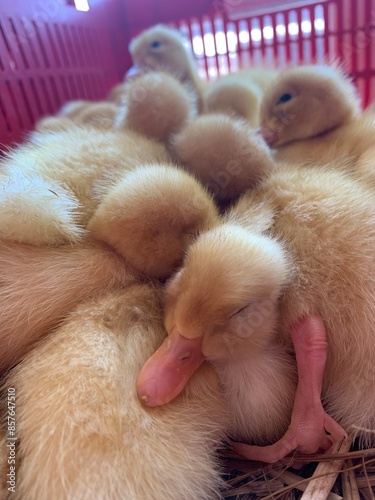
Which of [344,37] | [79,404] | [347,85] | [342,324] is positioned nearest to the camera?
[79,404]

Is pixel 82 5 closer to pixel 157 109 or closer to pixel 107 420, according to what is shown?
pixel 157 109

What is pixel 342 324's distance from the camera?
0.75m

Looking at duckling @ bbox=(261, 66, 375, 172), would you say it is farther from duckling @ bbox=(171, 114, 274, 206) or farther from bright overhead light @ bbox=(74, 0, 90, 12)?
bright overhead light @ bbox=(74, 0, 90, 12)

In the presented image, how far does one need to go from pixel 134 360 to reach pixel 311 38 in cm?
137

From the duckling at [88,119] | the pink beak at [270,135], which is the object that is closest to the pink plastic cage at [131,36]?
the duckling at [88,119]

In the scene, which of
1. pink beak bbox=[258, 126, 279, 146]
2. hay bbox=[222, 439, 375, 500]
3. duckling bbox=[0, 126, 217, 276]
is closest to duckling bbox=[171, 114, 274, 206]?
duckling bbox=[0, 126, 217, 276]

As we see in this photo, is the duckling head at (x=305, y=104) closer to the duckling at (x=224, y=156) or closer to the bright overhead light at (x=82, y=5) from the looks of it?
the duckling at (x=224, y=156)

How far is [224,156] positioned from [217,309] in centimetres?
40

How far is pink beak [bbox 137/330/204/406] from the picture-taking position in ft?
2.22

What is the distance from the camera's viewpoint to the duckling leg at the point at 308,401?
2.43 ft

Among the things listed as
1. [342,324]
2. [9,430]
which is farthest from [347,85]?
[9,430]

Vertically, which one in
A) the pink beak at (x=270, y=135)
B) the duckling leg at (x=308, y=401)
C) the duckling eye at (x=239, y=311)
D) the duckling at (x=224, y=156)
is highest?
the duckling at (x=224, y=156)

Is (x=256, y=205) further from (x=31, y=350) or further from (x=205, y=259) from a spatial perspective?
(x=31, y=350)

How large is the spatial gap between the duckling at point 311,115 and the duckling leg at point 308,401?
18.8 inches
